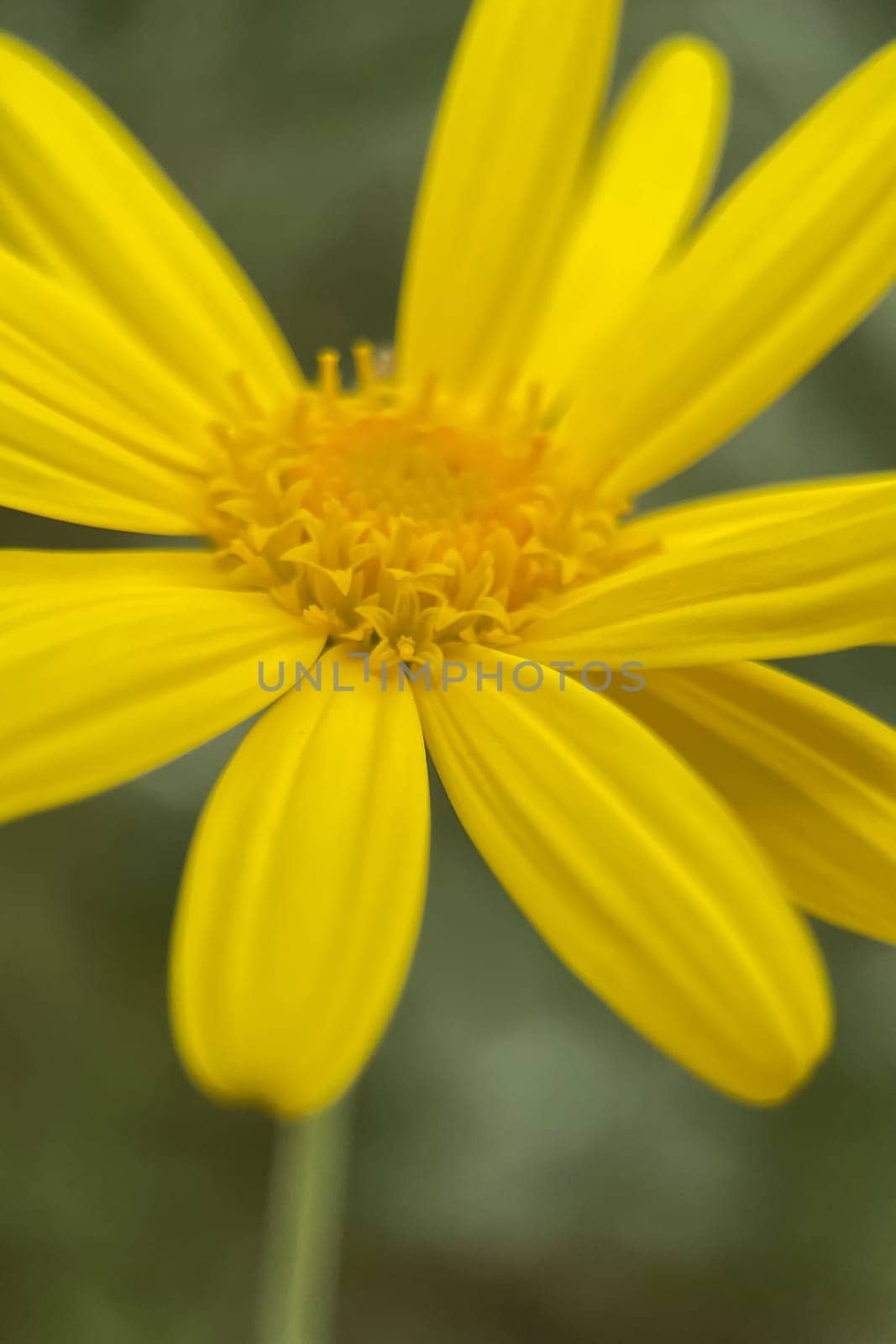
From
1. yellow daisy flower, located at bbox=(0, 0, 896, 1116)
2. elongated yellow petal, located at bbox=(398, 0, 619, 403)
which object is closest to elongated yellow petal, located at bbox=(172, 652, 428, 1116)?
yellow daisy flower, located at bbox=(0, 0, 896, 1116)

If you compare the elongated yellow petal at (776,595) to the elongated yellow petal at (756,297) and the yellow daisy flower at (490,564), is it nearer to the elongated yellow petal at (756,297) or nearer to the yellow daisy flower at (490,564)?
the yellow daisy flower at (490,564)

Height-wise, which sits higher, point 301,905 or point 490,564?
point 490,564

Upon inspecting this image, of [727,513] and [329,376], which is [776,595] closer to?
[727,513]

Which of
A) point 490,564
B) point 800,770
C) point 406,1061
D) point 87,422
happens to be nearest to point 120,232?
point 87,422

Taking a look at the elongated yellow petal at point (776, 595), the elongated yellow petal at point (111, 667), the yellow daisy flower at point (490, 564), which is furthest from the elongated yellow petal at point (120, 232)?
the elongated yellow petal at point (776, 595)

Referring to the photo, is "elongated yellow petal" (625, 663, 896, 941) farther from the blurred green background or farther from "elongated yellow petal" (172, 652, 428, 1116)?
the blurred green background

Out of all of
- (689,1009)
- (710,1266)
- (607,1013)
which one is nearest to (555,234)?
(689,1009)
